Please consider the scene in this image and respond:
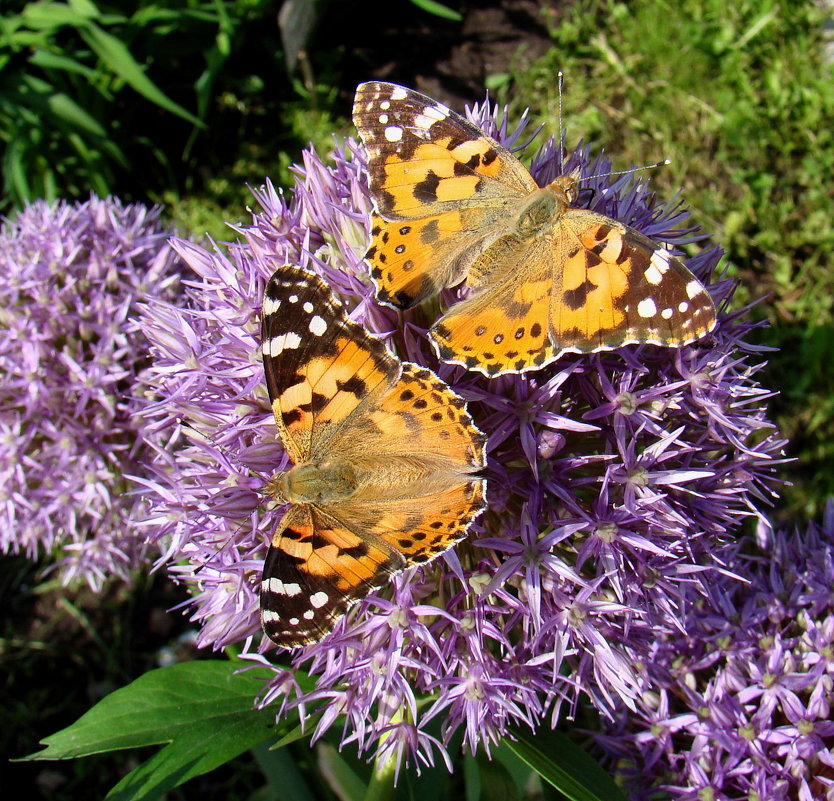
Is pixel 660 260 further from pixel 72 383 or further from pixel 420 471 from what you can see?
pixel 72 383

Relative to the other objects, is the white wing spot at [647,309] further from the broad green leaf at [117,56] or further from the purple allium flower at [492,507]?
the broad green leaf at [117,56]

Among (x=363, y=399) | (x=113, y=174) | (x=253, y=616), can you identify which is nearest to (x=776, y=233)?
(x=363, y=399)

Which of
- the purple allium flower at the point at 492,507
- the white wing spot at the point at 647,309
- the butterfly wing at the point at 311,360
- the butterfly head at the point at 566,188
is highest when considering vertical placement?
the butterfly head at the point at 566,188

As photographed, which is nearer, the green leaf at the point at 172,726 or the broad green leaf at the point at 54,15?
the green leaf at the point at 172,726

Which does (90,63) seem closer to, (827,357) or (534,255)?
(534,255)

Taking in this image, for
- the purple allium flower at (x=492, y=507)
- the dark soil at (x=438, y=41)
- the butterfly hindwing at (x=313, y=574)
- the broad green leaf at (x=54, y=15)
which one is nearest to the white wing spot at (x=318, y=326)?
the purple allium flower at (x=492, y=507)

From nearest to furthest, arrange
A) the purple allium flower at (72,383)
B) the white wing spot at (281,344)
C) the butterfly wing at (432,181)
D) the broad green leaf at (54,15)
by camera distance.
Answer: the white wing spot at (281,344) → the butterfly wing at (432,181) → the purple allium flower at (72,383) → the broad green leaf at (54,15)

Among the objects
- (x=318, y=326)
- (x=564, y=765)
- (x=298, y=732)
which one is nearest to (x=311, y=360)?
(x=318, y=326)
